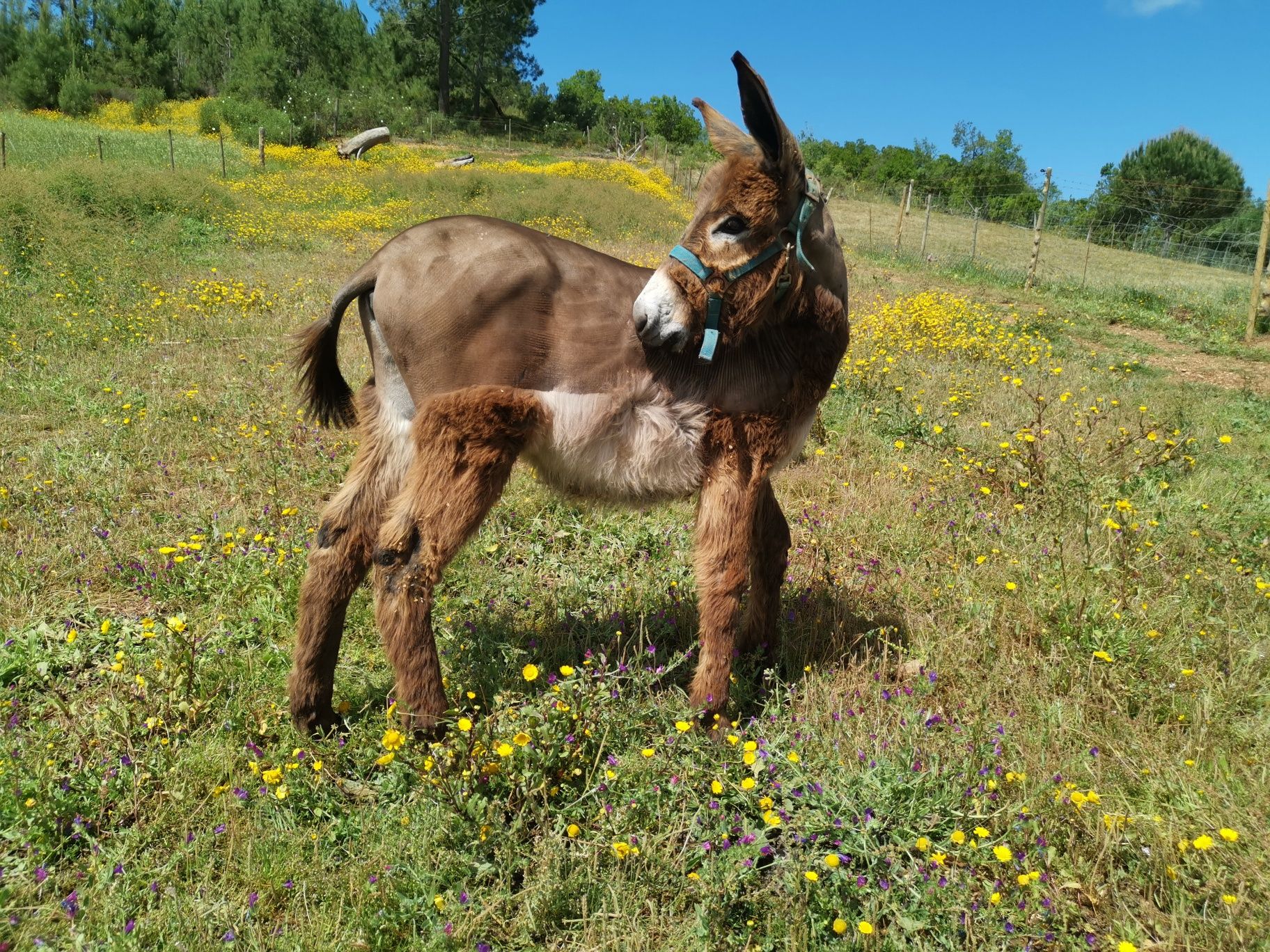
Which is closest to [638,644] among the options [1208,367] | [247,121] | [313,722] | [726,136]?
[313,722]

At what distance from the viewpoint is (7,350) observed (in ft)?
22.9

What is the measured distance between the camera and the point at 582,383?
270 cm

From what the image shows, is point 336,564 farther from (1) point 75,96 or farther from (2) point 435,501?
(1) point 75,96

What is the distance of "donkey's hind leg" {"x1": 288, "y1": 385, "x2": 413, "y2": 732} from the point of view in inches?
115

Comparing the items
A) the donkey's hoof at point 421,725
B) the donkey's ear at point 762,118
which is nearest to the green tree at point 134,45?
the donkey's ear at point 762,118

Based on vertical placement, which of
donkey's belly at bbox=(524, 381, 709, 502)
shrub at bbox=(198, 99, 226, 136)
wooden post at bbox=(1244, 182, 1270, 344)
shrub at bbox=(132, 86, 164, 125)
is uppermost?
shrub at bbox=(132, 86, 164, 125)

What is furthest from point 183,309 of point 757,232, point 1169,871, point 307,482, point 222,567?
point 1169,871

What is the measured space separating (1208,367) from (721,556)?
37.9 feet

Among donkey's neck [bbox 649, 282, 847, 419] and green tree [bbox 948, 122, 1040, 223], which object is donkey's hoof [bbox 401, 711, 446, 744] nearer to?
donkey's neck [bbox 649, 282, 847, 419]

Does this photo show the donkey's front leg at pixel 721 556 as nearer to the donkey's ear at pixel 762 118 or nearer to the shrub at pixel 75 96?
the donkey's ear at pixel 762 118

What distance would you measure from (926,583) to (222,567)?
3859 millimetres

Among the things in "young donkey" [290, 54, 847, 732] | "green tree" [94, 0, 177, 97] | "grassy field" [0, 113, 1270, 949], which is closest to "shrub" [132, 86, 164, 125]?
"green tree" [94, 0, 177, 97]

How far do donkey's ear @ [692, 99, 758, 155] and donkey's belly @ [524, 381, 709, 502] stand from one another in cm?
90

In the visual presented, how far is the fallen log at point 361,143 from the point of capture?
31.4m
